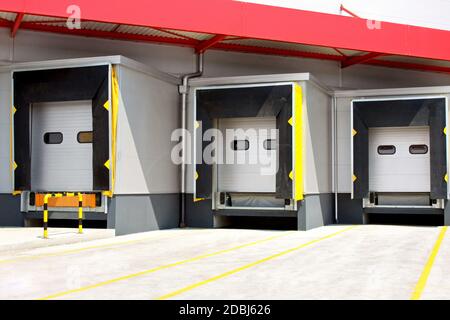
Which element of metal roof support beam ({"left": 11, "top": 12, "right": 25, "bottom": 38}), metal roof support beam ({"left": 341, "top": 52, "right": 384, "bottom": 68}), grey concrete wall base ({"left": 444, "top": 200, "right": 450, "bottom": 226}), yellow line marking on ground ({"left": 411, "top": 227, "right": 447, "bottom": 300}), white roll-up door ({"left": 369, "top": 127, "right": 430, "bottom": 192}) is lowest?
yellow line marking on ground ({"left": 411, "top": 227, "right": 447, "bottom": 300})

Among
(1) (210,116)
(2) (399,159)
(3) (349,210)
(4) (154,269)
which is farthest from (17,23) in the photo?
(2) (399,159)

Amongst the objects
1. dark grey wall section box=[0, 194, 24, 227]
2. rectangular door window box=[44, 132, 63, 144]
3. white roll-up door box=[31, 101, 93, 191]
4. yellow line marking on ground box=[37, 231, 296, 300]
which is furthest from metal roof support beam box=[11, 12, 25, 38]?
yellow line marking on ground box=[37, 231, 296, 300]

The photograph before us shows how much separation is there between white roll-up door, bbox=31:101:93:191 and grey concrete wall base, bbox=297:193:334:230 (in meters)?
5.42

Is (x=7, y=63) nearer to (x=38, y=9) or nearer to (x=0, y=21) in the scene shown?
(x=0, y=21)

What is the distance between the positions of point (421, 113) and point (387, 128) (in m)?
1.10

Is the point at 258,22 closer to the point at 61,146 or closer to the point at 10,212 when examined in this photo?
the point at 61,146

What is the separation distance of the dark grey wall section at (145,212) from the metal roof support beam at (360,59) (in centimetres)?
718

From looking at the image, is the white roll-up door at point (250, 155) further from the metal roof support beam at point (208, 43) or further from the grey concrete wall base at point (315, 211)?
the metal roof support beam at point (208, 43)

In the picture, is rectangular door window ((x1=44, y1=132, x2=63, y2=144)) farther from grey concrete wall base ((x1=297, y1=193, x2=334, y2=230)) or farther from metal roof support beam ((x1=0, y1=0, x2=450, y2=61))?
grey concrete wall base ((x1=297, y1=193, x2=334, y2=230))

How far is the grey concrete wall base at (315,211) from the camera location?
644 inches

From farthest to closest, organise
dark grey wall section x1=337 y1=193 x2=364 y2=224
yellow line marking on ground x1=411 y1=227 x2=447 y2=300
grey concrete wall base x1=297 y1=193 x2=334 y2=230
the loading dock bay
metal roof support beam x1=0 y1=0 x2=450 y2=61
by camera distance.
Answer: dark grey wall section x1=337 y1=193 x2=364 y2=224 < grey concrete wall base x1=297 y1=193 x2=334 y2=230 < metal roof support beam x1=0 y1=0 x2=450 y2=61 < the loading dock bay < yellow line marking on ground x1=411 y1=227 x2=447 y2=300

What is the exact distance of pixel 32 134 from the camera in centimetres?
1530

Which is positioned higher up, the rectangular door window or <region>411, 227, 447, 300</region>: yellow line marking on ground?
the rectangular door window

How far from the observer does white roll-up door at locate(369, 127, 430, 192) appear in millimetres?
18031
